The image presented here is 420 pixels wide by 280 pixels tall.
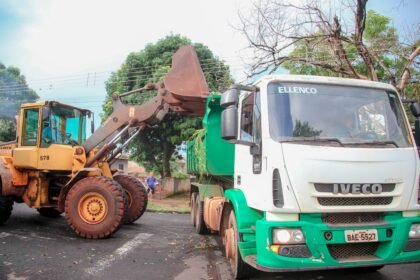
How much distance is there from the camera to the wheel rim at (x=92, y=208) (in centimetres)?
827

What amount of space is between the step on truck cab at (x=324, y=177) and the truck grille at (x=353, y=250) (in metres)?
0.01

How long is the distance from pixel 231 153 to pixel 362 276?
9.42ft

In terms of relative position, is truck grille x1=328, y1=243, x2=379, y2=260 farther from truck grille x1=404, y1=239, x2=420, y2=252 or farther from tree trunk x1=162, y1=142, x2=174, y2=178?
tree trunk x1=162, y1=142, x2=174, y2=178

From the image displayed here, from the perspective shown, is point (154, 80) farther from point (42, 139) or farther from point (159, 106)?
point (42, 139)

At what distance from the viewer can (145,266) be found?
6227 mm

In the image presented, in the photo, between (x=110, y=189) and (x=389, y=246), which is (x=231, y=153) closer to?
(x=110, y=189)

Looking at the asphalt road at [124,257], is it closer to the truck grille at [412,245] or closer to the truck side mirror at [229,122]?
the truck grille at [412,245]

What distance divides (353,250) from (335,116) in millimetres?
1515

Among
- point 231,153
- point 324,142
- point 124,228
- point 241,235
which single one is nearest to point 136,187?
point 124,228

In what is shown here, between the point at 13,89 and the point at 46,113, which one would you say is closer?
the point at 46,113

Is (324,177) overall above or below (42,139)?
below

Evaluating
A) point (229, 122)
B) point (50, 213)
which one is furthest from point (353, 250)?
point (50, 213)

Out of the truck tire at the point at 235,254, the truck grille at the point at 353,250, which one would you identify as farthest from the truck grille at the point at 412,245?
the truck tire at the point at 235,254

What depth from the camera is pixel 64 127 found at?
9.61m
